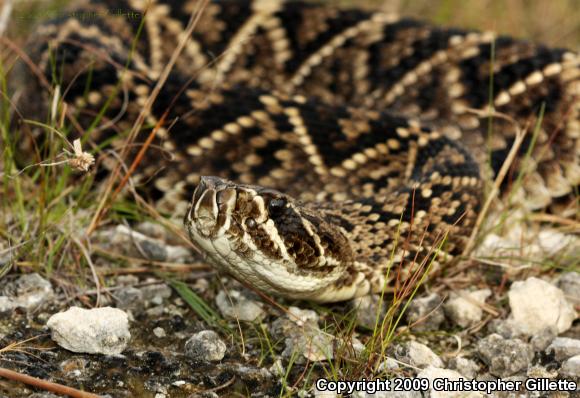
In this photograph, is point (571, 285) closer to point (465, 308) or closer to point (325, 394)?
point (465, 308)

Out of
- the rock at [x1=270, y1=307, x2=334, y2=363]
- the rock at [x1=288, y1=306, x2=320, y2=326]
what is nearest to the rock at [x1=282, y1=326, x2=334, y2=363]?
the rock at [x1=270, y1=307, x2=334, y2=363]

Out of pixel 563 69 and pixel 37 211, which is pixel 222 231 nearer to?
pixel 37 211

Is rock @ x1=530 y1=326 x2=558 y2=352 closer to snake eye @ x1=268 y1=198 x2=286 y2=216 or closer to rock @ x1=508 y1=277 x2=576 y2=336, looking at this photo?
rock @ x1=508 y1=277 x2=576 y2=336

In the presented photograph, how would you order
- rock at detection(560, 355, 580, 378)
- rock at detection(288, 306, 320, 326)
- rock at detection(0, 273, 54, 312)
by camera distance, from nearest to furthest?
rock at detection(560, 355, 580, 378)
rock at detection(0, 273, 54, 312)
rock at detection(288, 306, 320, 326)

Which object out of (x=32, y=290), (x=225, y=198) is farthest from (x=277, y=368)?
(x=32, y=290)

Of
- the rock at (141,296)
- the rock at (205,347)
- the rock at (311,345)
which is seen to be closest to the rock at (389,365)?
the rock at (311,345)
